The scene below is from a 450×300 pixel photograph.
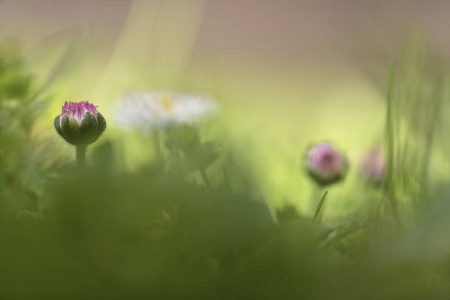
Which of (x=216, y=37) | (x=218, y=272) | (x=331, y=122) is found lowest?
(x=218, y=272)

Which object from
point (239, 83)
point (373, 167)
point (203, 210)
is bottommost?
point (203, 210)

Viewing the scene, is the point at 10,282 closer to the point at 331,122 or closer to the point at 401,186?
the point at 401,186

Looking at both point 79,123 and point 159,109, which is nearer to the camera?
point 79,123

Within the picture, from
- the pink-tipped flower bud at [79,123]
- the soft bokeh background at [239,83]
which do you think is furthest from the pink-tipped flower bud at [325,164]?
the pink-tipped flower bud at [79,123]

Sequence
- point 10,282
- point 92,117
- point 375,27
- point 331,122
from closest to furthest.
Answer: point 10,282
point 92,117
point 375,27
point 331,122

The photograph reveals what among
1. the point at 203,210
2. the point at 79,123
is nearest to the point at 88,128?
the point at 79,123

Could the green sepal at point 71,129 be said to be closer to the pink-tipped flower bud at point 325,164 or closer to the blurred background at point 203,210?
the blurred background at point 203,210

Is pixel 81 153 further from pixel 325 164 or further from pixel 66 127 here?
pixel 325 164

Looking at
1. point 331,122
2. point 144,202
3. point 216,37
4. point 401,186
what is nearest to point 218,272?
point 144,202
